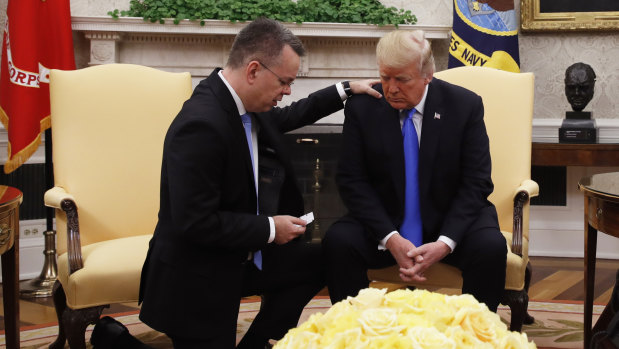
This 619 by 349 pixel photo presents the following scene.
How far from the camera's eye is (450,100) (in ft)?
8.72

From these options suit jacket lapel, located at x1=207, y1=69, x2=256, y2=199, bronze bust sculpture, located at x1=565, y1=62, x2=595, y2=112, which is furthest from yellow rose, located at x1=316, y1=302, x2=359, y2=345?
bronze bust sculpture, located at x1=565, y1=62, x2=595, y2=112

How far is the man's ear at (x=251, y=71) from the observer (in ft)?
7.30

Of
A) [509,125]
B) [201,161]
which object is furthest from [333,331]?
[509,125]

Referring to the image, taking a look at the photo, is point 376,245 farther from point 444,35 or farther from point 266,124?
point 444,35

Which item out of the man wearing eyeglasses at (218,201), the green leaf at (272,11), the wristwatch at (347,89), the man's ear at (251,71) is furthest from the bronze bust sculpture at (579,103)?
the man's ear at (251,71)

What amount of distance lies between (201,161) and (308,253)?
25.7 inches

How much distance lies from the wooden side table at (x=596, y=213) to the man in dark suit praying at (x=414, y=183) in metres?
0.37

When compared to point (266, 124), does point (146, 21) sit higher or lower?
higher

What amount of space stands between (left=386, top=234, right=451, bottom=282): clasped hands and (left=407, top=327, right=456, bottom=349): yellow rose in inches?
53.4

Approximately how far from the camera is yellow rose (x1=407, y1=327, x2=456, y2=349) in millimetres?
1055

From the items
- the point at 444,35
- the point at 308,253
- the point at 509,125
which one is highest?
the point at 444,35

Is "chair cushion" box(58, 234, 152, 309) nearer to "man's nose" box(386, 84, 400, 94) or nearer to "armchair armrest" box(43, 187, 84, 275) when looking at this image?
"armchair armrest" box(43, 187, 84, 275)

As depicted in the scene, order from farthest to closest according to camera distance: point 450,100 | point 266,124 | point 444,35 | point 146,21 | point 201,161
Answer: point 444,35 < point 146,21 < point 450,100 < point 266,124 < point 201,161

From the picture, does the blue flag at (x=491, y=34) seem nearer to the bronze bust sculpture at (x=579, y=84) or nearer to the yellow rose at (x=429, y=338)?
the bronze bust sculpture at (x=579, y=84)
